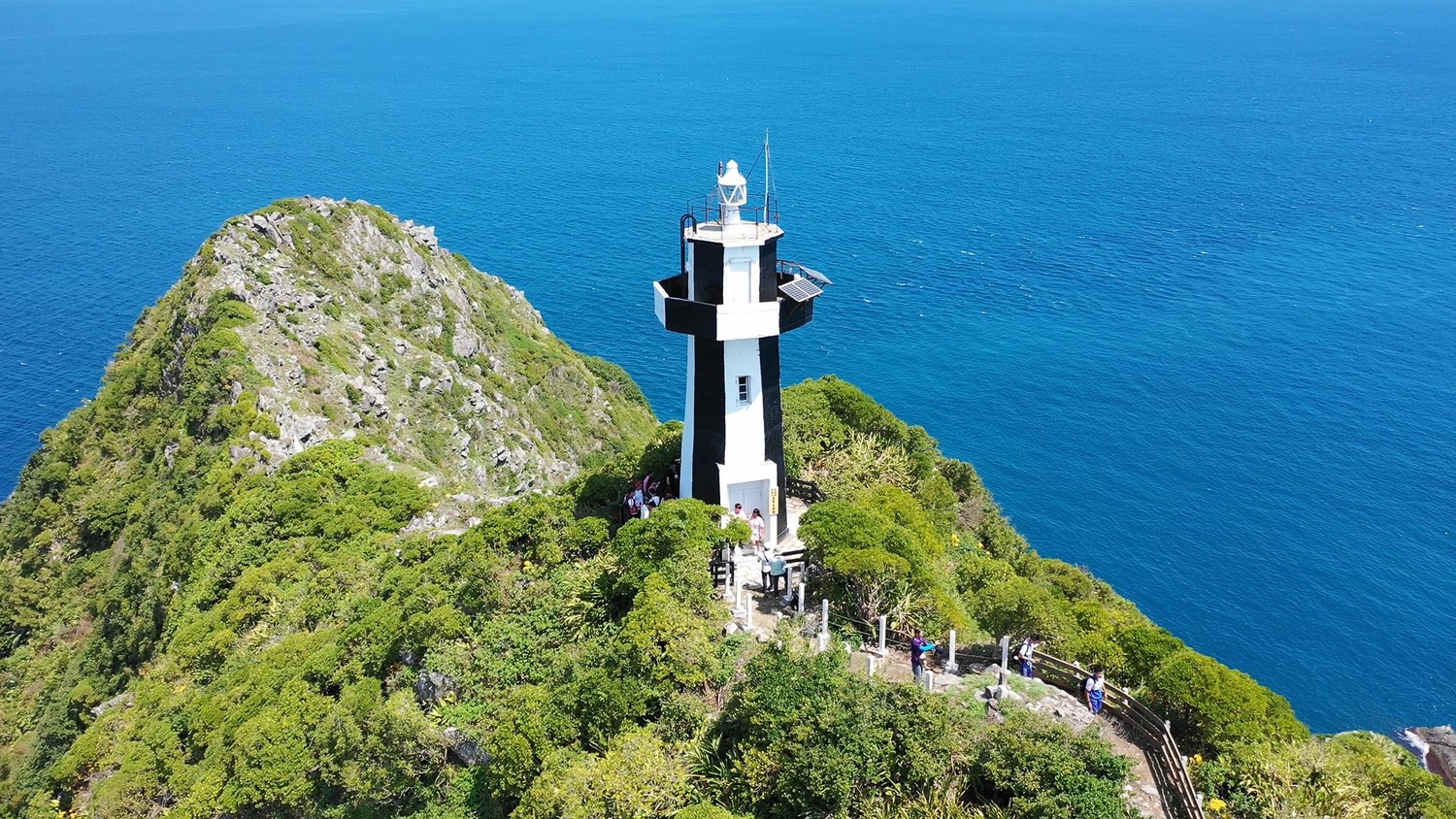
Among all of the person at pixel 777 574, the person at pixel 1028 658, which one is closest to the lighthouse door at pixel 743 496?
the person at pixel 777 574

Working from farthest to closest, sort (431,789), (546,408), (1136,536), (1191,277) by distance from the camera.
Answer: (1191,277)
(546,408)
(1136,536)
(431,789)

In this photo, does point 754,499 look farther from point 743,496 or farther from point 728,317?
point 728,317

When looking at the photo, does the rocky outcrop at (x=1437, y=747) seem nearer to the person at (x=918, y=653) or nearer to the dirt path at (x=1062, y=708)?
the dirt path at (x=1062, y=708)

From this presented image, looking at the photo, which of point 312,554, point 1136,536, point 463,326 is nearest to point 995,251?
point 1136,536

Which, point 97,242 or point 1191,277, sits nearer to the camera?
point 1191,277

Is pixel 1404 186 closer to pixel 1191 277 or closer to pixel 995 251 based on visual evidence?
pixel 1191 277

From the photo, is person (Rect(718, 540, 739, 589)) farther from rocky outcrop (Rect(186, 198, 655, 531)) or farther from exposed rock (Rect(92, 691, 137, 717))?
exposed rock (Rect(92, 691, 137, 717))

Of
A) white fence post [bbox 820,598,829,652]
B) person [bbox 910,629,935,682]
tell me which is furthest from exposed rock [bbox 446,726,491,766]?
person [bbox 910,629,935,682]
